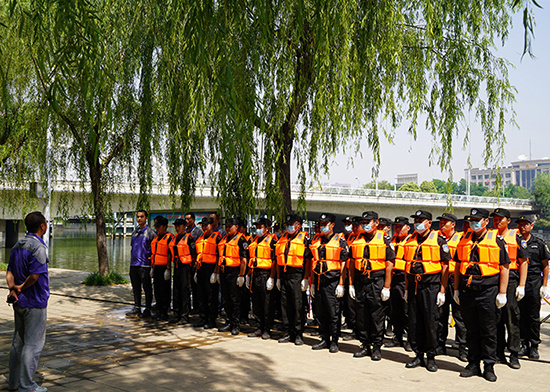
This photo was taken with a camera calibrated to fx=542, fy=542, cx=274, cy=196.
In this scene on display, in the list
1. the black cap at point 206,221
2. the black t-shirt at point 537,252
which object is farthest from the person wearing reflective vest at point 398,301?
the black cap at point 206,221

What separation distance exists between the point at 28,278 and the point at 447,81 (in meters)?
7.19

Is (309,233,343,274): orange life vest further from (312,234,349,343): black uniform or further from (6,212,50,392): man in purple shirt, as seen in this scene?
(6,212,50,392): man in purple shirt

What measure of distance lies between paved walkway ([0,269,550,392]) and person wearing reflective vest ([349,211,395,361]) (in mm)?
294

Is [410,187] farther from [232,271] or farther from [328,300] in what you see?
[328,300]

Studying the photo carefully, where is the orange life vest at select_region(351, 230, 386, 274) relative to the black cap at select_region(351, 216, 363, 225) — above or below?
below

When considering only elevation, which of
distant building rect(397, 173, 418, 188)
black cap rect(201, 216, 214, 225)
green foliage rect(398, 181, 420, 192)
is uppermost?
distant building rect(397, 173, 418, 188)

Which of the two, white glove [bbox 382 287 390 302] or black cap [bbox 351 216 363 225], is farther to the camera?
black cap [bbox 351 216 363 225]

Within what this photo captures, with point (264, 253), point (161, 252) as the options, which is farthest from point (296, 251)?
point (161, 252)

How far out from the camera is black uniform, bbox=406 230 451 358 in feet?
21.9

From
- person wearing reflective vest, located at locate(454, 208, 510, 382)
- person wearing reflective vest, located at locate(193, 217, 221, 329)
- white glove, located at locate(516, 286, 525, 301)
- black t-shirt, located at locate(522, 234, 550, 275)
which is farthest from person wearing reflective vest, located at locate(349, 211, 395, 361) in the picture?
person wearing reflective vest, located at locate(193, 217, 221, 329)

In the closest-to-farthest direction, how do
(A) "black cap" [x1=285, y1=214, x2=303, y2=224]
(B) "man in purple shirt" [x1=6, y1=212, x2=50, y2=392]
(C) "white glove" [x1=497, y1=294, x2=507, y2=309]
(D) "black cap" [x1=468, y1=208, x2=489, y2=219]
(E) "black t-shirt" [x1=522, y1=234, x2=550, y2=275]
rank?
(B) "man in purple shirt" [x1=6, y1=212, x2=50, y2=392], (C) "white glove" [x1=497, y1=294, x2=507, y2=309], (D) "black cap" [x1=468, y1=208, x2=489, y2=219], (E) "black t-shirt" [x1=522, y1=234, x2=550, y2=275], (A) "black cap" [x1=285, y1=214, x2=303, y2=224]

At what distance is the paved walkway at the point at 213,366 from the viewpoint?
5793 millimetres

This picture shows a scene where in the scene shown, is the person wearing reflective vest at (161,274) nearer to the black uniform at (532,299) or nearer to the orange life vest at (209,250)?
the orange life vest at (209,250)

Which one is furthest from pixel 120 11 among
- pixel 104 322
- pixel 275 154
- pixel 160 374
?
pixel 160 374
